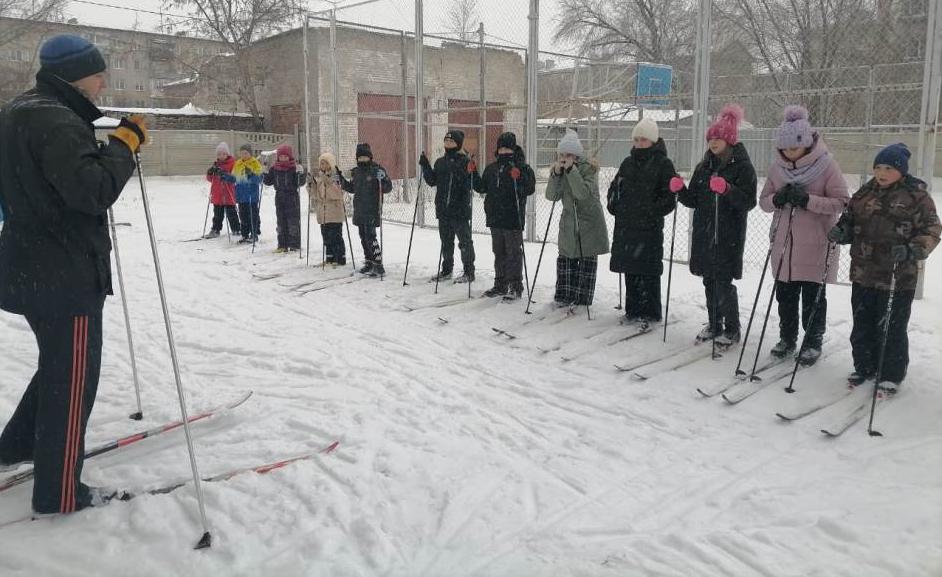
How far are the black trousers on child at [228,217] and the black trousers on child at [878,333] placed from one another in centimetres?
920

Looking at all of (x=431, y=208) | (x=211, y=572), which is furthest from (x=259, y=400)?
(x=431, y=208)

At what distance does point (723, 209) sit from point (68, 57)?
163 inches

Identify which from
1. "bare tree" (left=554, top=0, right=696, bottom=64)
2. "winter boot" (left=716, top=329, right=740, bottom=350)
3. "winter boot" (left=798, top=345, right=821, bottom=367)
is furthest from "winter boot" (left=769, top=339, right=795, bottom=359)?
"bare tree" (left=554, top=0, right=696, bottom=64)

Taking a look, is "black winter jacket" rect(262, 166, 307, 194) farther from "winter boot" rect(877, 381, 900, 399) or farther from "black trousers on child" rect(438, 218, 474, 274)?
"winter boot" rect(877, 381, 900, 399)

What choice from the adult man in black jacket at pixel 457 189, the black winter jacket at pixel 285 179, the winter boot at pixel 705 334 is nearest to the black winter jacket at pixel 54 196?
the winter boot at pixel 705 334

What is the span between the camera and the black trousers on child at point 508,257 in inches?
266

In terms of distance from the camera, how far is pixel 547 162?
59.6ft

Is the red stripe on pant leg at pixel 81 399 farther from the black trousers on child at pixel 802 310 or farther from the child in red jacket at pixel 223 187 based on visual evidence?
the child in red jacket at pixel 223 187

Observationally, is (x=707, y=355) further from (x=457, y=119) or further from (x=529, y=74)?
(x=457, y=119)

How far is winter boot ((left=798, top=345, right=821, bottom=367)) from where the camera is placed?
15.6 ft

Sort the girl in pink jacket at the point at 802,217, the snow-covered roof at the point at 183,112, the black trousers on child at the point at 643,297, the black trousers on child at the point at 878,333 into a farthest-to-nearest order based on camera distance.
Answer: the snow-covered roof at the point at 183,112 → the black trousers on child at the point at 643,297 → the girl in pink jacket at the point at 802,217 → the black trousers on child at the point at 878,333

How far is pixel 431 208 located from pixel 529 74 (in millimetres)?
4572

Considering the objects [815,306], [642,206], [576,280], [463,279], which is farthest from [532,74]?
[815,306]

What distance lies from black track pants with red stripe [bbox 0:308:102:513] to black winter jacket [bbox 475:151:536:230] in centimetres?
438
